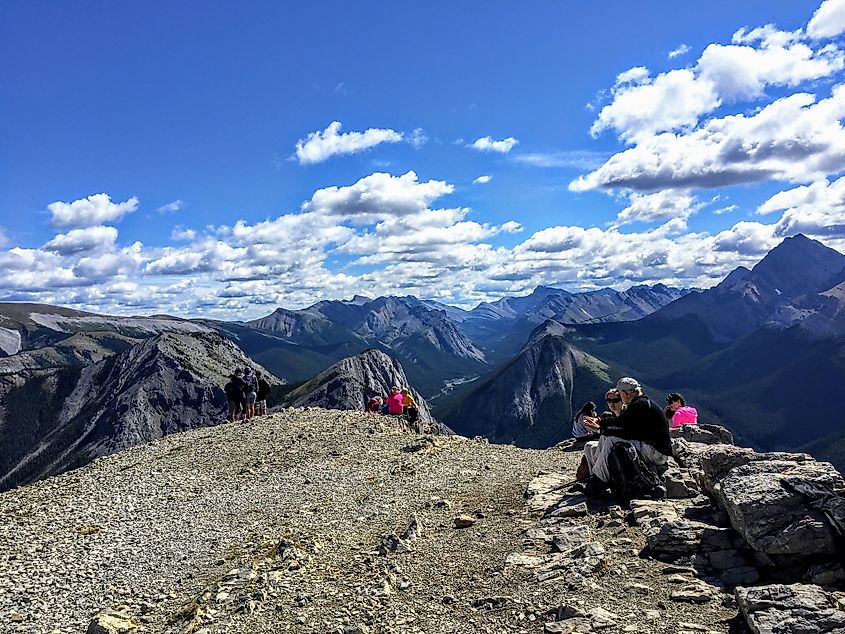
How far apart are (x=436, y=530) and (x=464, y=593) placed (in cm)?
441

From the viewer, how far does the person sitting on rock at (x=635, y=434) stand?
53.2ft

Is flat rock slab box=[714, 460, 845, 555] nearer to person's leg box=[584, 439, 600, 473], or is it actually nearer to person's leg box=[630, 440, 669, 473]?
person's leg box=[630, 440, 669, 473]

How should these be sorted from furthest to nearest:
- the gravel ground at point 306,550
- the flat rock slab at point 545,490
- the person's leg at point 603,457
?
the flat rock slab at point 545,490
the person's leg at point 603,457
the gravel ground at point 306,550

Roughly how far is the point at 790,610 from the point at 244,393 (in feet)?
114

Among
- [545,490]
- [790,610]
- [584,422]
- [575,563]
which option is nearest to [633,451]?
[545,490]

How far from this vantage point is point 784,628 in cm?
876

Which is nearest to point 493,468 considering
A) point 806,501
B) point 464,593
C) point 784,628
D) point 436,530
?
point 436,530

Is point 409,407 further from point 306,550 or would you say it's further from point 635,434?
point 635,434

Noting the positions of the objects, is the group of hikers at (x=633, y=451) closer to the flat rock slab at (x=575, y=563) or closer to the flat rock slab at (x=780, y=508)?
the flat rock slab at (x=780, y=508)

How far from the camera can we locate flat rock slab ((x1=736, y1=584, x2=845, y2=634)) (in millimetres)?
8680

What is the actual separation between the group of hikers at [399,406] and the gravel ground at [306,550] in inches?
222

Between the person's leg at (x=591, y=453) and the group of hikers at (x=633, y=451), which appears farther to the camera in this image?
the person's leg at (x=591, y=453)

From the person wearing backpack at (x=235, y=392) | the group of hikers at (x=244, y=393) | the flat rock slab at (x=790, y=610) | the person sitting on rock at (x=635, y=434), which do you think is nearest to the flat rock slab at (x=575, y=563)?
the flat rock slab at (x=790, y=610)

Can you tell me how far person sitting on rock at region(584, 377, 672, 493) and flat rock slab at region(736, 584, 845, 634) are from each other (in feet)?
21.1
